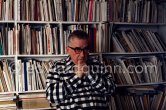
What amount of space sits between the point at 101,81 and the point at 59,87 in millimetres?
326

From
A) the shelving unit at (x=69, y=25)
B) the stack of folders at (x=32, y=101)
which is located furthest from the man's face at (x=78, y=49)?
the stack of folders at (x=32, y=101)

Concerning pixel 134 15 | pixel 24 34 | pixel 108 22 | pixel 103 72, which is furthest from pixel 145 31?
pixel 24 34

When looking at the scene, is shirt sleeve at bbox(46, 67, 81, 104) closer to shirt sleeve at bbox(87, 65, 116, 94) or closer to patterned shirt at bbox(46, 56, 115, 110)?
patterned shirt at bbox(46, 56, 115, 110)

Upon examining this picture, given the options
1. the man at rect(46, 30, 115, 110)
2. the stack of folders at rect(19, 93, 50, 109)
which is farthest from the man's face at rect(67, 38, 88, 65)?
the stack of folders at rect(19, 93, 50, 109)

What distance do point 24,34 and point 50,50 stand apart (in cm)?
28

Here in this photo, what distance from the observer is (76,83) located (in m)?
1.94

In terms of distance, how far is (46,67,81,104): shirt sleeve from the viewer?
191cm

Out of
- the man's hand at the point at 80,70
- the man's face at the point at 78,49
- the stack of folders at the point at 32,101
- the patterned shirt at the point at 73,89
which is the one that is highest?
the man's face at the point at 78,49

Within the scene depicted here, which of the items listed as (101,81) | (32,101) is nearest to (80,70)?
(101,81)

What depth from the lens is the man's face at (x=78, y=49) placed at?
1.94 m

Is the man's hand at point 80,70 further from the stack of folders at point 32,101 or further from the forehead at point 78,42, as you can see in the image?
the stack of folders at point 32,101

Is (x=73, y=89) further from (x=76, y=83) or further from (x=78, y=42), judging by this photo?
(x=78, y=42)

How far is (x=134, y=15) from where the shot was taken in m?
2.83

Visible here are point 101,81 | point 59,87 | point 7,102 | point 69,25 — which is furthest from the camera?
point 69,25
